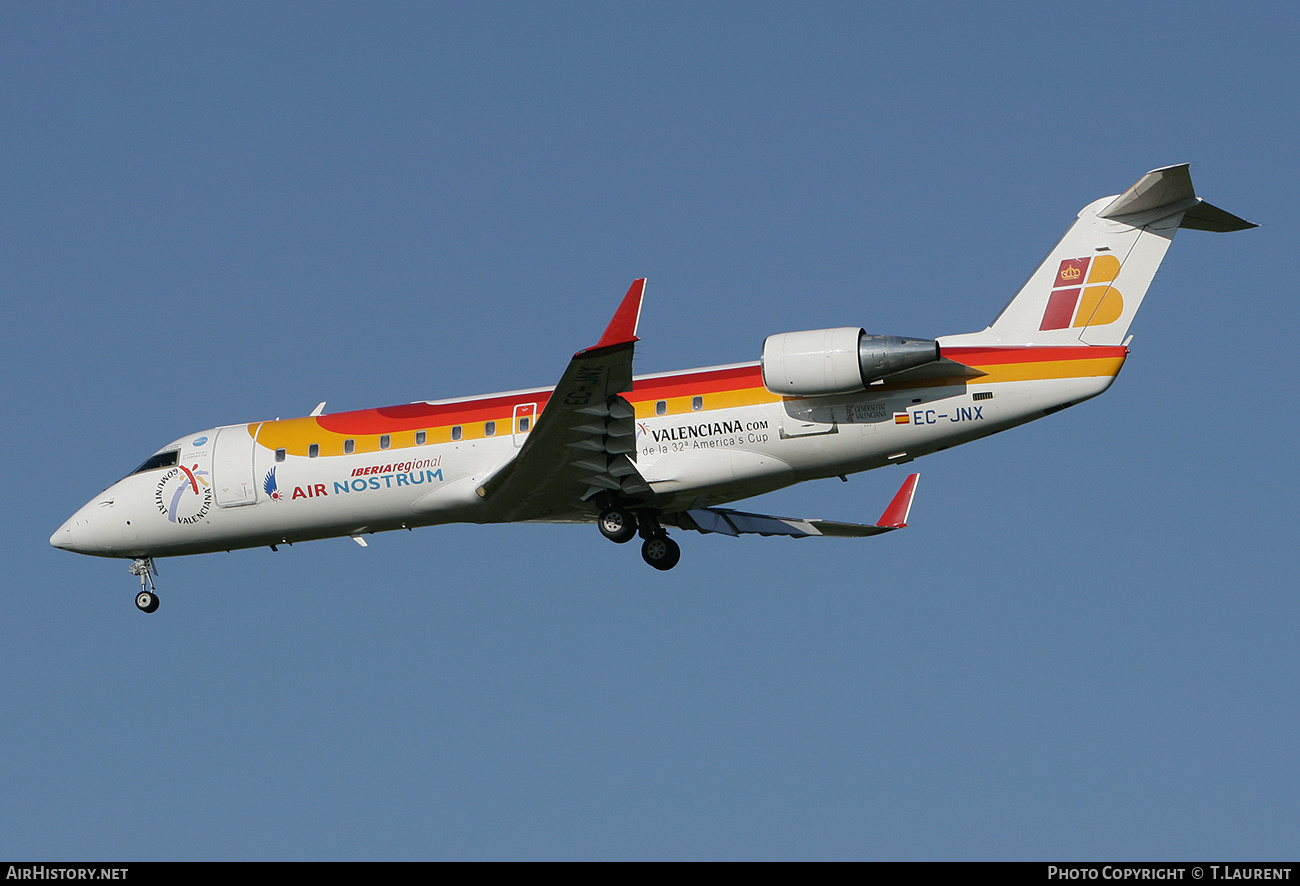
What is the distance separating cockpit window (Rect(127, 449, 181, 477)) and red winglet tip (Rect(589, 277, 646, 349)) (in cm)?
985

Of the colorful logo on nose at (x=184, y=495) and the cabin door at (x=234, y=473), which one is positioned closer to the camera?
the cabin door at (x=234, y=473)

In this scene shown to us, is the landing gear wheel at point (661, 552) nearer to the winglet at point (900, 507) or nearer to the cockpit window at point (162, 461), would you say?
the winglet at point (900, 507)

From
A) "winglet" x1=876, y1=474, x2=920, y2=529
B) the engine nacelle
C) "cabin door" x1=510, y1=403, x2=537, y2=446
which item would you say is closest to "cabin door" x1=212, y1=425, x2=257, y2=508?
"cabin door" x1=510, y1=403, x2=537, y2=446

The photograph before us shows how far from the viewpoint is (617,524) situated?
76.1ft

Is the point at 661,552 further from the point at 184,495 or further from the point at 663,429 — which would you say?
the point at 184,495

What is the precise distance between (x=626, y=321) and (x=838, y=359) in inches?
140

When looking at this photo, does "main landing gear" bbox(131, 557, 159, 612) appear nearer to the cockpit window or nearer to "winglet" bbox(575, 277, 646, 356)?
the cockpit window

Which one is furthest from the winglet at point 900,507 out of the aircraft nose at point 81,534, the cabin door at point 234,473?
the aircraft nose at point 81,534

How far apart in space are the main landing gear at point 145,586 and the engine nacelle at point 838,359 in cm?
1236

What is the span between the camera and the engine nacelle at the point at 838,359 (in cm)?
2114

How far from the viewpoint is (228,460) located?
24.7m

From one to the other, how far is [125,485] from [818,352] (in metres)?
13.3
